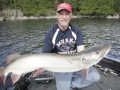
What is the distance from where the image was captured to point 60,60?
3.27 m

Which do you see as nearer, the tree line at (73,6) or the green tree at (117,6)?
the tree line at (73,6)

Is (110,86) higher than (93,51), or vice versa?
(93,51)

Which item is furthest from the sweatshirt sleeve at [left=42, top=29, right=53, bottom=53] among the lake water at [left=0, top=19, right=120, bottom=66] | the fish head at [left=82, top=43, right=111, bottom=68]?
the lake water at [left=0, top=19, right=120, bottom=66]

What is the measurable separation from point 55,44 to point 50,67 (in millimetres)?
805

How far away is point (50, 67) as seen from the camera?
3.33 meters

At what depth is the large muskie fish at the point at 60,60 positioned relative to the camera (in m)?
3.24

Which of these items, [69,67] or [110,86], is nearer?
[69,67]

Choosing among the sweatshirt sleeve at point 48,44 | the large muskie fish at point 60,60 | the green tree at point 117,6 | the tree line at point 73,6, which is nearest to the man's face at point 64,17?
the sweatshirt sleeve at point 48,44

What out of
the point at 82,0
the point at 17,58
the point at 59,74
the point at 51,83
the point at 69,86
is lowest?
the point at 51,83

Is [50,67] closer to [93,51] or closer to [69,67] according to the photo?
[69,67]

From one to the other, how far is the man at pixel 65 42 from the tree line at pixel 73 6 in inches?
2282

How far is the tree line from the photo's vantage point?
6275 centimetres

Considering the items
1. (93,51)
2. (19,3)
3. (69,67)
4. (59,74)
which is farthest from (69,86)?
(19,3)

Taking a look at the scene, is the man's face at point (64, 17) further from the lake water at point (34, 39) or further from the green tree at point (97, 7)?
the green tree at point (97, 7)
